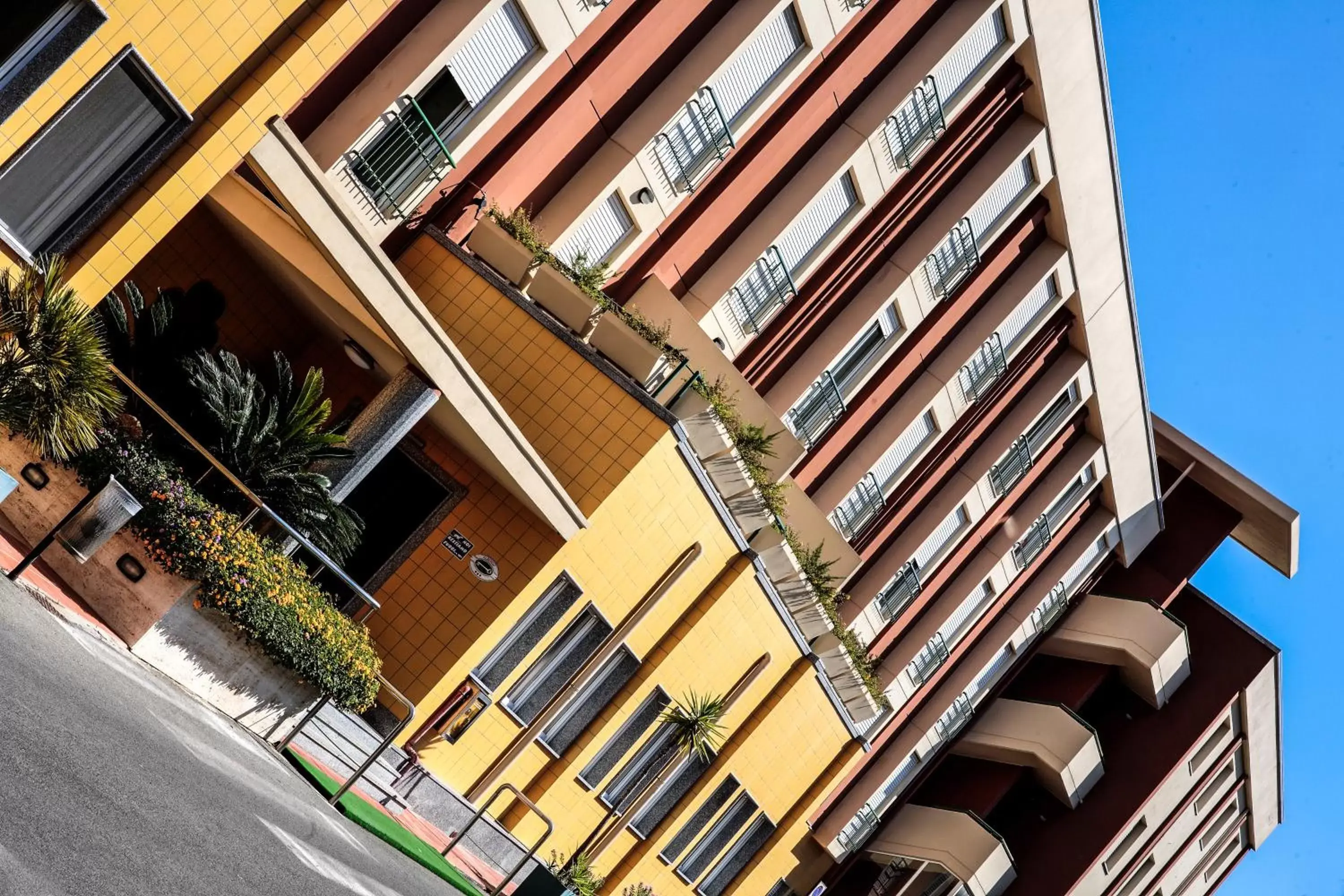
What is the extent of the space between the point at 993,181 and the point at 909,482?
23.6ft

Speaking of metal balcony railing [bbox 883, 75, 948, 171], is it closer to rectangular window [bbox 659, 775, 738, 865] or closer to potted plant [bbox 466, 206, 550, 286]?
potted plant [bbox 466, 206, 550, 286]

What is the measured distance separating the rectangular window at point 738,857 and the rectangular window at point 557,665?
26.7 feet

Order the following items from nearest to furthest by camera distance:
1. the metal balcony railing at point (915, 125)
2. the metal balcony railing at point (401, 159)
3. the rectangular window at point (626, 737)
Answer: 1. the metal balcony railing at point (401, 159)
2. the rectangular window at point (626, 737)
3. the metal balcony railing at point (915, 125)

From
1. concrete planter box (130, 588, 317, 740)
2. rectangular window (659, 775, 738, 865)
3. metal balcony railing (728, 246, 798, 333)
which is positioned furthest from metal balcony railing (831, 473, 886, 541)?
concrete planter box (130, 588, 317, 740)

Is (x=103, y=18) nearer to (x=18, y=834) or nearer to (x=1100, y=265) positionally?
(x=18, y=834)

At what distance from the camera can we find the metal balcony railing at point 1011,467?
30469 millimetres

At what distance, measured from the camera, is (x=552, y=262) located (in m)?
19.8

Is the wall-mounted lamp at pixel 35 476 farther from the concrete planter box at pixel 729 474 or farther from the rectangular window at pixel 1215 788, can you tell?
the rectangular window at pixel 1215 788

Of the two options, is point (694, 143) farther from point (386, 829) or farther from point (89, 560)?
point (89, 560)

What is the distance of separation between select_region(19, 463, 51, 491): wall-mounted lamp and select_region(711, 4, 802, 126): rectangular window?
13007 millimetres

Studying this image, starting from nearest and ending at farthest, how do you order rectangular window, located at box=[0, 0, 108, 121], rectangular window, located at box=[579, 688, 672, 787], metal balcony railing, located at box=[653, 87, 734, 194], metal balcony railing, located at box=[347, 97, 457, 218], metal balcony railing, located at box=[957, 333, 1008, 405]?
1. rectangular window, located at box=[0, 0, 108, 121]
2. metal balcony railing, located at box=[347, 97, 457, 218]
3. metal balcony railing, located at box=[653, 87, 734, 194]
4. rectangular window, located at box=[579, 688, 672, 787]
5. metal balcony railing, located at box=[957, 333, 1008, 405]

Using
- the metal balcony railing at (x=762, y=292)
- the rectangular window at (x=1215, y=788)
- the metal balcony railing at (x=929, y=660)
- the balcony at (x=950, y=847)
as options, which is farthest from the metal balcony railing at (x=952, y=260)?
the rectangular window at (x=1215, y=788)

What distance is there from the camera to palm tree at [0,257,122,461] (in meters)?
12.4

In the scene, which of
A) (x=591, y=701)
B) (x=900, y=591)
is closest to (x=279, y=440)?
(x=591, y=701)
